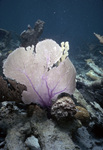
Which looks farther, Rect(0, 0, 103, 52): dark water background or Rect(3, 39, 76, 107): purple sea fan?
Rect(0, 0, 103, 52): dark water background

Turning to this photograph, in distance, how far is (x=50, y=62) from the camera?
220 centimetres

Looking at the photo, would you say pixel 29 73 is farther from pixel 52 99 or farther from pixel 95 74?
A: pixel 95 74

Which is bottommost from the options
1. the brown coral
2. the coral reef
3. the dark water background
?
the brown coral

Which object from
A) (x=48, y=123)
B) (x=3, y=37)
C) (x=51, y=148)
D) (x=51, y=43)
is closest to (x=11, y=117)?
(x=48, y=123)

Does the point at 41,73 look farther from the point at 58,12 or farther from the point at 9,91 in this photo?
the point at 58,12

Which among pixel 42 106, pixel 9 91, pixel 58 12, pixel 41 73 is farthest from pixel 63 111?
→ pixel 58 12

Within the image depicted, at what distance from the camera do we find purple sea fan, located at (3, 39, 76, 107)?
209 cm

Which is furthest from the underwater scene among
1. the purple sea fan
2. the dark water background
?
the dark water background

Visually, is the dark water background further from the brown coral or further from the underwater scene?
the brown coral

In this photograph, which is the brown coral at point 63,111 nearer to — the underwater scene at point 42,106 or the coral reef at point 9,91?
the underwater scene at point 42,106

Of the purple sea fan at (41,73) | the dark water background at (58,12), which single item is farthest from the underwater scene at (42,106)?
the dark water background at (58,12)

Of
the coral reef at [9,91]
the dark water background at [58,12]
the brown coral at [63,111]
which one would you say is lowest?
the brown coral at [63,111]

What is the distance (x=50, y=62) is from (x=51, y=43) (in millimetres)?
382

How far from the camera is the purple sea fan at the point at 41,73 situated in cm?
209
